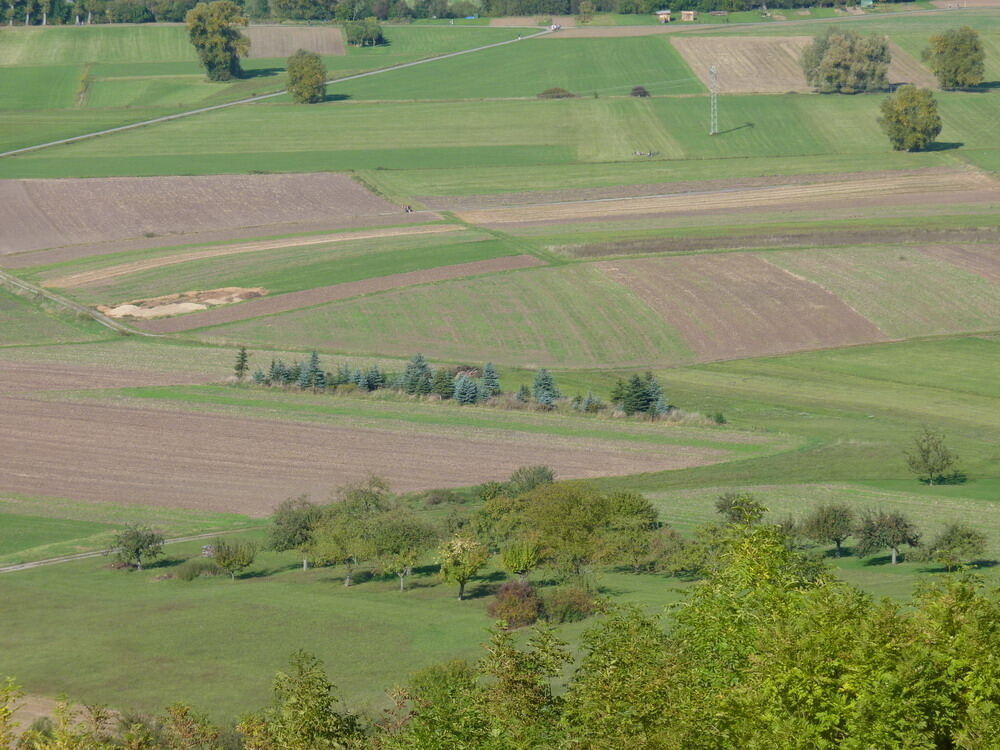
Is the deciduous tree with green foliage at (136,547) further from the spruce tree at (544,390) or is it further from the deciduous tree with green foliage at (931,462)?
the deciduous tree with green foliage at (931,462)

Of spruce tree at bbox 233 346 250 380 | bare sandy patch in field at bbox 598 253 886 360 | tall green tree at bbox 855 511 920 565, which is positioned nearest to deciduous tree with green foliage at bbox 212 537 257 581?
tall green tree at bbox 855 511 920 565

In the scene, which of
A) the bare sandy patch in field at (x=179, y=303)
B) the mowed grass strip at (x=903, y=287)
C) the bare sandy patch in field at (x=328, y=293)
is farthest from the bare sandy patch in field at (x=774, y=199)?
the bare sandy patch in field at (x=179, y=303)

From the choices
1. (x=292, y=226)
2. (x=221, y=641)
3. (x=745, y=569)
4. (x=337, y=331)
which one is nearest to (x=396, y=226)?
(x=292, y=226)

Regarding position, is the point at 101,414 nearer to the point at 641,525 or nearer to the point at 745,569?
the point at 641,525

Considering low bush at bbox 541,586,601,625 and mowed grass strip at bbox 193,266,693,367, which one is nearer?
low bush at bbox 541,586,601,625

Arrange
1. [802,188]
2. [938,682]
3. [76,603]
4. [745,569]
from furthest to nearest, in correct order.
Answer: [802,188] < [76,603] < [745,569] < [938,682]

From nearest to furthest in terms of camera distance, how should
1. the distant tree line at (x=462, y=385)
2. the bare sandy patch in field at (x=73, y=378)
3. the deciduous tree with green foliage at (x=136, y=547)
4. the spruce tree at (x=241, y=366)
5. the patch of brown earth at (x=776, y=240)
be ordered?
the deciduous tree with green foliage at (x=136, y=547), the distant tree line at (x=462, y=385), the bare sandy patch in field at (x=73, y=378), the spruce tree at (x=241, y=366), the patch of brown earth at (x=776, y=240)

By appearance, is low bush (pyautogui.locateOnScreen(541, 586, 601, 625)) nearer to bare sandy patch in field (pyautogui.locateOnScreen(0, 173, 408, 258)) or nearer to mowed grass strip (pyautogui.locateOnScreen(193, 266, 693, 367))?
mowed grass strip (pyautogui.locateOnScreen(193, 266, 693, 367))
